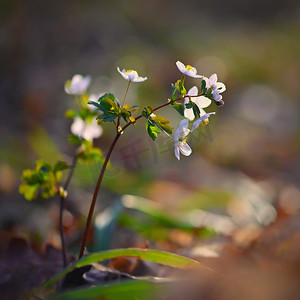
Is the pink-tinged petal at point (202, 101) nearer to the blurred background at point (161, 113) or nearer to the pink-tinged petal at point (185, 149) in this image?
the pink-tinged petal at point (185, 149)

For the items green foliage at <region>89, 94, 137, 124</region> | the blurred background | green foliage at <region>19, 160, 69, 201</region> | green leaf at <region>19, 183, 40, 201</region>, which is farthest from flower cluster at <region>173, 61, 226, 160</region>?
green leaf at <region>19, 183, 40, 201</region>

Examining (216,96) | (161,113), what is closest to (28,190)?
(216,96)

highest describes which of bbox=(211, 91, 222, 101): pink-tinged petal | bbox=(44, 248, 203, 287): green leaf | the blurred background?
the blurred background

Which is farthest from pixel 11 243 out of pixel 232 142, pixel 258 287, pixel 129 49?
pixel 129 49

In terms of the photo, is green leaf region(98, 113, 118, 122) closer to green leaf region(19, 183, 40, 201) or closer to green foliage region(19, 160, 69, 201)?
green foliage region(19, 160, 69, 201)

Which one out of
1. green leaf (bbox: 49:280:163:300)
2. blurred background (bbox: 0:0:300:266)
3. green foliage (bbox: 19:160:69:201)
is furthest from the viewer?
blurred background (bbox: 0:0:300:266)

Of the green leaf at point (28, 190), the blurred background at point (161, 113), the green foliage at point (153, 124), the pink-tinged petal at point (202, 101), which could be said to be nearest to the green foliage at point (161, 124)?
the green foliage at point (153, 124)

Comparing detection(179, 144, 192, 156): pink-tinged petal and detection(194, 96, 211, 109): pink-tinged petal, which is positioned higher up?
detection(194, 96, 211, 109): pink-tinged petal

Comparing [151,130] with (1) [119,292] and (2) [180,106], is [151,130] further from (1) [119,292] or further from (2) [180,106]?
(1) [119,292]
